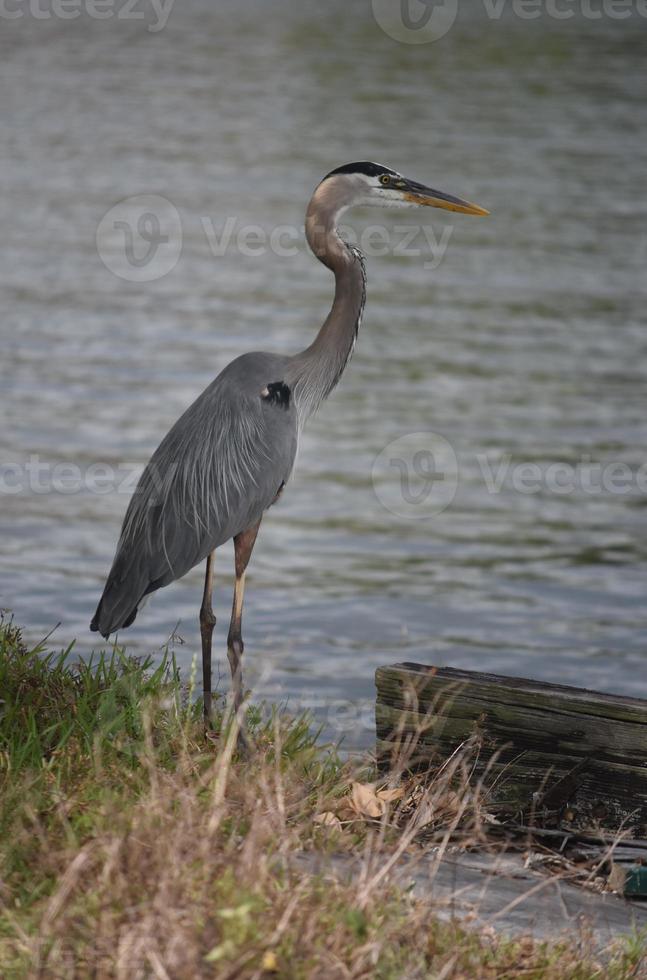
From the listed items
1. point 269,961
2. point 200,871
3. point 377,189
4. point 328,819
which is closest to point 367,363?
point 377,189

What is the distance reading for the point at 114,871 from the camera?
390cm

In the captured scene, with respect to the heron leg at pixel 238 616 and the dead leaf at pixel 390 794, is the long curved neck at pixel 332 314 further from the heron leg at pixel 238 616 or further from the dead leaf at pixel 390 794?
the dead leaf at pixel 390 794

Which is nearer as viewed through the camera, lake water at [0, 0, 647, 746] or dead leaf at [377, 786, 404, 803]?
dead leaf at [377, 786, 404, 803]

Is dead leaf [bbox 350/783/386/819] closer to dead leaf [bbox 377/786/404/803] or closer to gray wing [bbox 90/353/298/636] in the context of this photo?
dead leaf [bbox 377/786/404/803]

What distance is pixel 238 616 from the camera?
626 centimetres

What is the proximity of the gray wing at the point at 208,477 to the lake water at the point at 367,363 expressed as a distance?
728 mm

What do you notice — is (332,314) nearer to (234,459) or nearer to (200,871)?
(234,459)

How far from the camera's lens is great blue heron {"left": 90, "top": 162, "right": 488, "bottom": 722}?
6176 mm

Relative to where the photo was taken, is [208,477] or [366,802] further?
[208,477]

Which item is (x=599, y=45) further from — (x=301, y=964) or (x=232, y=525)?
(x=301, y=964)

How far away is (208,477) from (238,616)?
21.3 inches

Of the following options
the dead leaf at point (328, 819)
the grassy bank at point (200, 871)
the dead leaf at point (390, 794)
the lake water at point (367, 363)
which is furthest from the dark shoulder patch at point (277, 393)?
Answer: the dead leaf at point (328, 819)

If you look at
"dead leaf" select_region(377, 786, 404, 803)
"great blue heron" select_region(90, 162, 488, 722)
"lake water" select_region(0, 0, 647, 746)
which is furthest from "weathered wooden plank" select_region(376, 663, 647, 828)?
"great blue heron" select_region(90, 162, 488, 722)

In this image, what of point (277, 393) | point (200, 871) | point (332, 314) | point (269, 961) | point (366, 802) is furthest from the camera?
point (332, 314)
